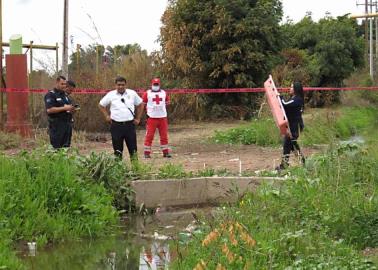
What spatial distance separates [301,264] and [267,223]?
1136 mm

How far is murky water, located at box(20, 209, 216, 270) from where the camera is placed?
6441 millimetres

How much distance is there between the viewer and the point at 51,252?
6922mm

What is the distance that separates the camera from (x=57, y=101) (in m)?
9.72

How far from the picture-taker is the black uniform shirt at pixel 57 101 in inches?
382

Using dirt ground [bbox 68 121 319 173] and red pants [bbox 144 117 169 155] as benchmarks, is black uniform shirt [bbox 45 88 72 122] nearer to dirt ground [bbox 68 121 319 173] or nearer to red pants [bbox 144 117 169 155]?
dirt ground [bbox 68 121 319 173]

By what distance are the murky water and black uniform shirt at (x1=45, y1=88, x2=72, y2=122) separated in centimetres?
233

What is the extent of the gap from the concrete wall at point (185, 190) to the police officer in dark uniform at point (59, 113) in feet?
5.31

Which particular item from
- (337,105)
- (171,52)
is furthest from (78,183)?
(337,105)

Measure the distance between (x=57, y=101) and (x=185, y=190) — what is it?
2319mm

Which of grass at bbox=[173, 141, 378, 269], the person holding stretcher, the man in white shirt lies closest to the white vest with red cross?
the man in white shirt

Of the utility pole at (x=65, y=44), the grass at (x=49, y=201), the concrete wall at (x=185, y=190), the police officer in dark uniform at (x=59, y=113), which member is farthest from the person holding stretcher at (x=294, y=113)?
the utility pole at (x=65, y=44)

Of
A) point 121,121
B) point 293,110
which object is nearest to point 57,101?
point 121,121

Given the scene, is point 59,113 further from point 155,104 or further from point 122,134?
point 155,104

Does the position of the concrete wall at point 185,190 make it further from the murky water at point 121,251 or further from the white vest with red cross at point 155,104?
the white vest with red cross at point 155,104
